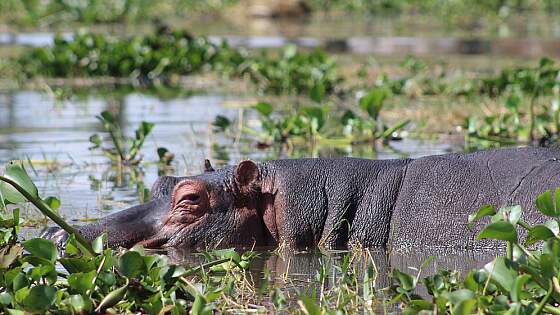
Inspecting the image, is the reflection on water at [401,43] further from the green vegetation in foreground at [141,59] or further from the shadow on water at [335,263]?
the shadow on water at [335,263]

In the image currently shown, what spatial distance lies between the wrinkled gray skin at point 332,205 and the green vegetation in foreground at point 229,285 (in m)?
0.95

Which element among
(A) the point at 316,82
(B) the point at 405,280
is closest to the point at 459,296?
(B) the point at 405,280

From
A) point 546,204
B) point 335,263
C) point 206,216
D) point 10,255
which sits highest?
point 546,204

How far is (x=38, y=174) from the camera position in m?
7.09

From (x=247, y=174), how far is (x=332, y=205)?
0.40 metres

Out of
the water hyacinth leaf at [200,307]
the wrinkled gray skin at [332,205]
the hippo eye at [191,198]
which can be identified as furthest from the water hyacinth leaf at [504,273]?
the hippo eye at [191,198]

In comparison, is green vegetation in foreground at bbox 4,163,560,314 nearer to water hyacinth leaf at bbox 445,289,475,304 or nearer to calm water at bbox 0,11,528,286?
water hyacinth leaf at bbox 445,289,475,304

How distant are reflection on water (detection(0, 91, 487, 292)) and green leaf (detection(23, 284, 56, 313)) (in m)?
1.21

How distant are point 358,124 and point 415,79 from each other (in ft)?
12.4

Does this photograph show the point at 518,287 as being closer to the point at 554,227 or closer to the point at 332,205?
the point at 554,227

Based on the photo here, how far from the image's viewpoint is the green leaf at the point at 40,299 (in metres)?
3.58

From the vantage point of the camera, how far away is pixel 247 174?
17.1 feet

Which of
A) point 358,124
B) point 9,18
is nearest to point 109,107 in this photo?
point 358,124

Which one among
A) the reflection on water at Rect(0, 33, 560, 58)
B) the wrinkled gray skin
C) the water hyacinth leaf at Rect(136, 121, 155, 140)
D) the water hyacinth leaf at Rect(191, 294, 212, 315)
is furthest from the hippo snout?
the reflection on water at Rect(0, 33, 560, 58)
